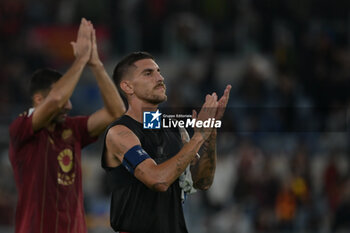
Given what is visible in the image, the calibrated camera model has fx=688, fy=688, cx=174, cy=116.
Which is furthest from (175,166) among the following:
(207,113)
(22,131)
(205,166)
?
(22,131)

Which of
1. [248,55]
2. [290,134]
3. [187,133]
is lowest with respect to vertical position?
[187,133]

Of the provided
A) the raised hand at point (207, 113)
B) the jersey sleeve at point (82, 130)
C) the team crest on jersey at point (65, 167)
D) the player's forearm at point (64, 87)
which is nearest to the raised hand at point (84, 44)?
the player's forearm at point (64, 87)

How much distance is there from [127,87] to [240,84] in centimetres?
768

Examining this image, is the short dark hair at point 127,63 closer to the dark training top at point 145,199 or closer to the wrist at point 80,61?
the dark training top at point 145,199

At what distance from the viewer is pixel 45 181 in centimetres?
533

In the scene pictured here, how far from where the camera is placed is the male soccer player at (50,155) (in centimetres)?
526

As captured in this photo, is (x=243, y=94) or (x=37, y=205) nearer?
(x=37, y=205)

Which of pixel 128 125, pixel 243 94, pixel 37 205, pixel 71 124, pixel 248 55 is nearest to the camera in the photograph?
pixel 128 125

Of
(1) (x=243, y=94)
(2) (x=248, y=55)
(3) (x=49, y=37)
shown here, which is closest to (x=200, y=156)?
(1) (x=243, y=94)

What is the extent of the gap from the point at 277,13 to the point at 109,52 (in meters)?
3.43

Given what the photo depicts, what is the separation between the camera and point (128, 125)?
4.75 meters

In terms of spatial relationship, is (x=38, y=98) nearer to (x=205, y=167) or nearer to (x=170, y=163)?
(x=205, y=167)

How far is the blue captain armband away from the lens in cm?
445

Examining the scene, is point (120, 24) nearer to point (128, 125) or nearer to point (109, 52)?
point (109, 52)
